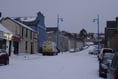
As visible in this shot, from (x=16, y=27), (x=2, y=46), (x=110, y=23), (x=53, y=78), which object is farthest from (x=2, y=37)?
(x=110, y=23)

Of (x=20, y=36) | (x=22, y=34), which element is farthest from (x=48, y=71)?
(x=22, y=34)

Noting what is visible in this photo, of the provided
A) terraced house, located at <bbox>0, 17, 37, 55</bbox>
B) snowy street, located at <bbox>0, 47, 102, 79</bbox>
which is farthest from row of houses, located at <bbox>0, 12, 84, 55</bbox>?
snowy street, located at <bbox>0, 47, 102, 79</bbox>

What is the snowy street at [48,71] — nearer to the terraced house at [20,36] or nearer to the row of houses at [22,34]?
the row of houses at [22,34]

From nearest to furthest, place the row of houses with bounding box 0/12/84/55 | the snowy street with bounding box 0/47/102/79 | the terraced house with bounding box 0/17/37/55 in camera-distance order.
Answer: the snowy street with bounding box 0/47/102/79 < the row of houses with bounding box 0/12/84/55 < the terraced house with bounding box 0/17/37/55

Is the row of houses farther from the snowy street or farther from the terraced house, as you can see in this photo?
the snowy street

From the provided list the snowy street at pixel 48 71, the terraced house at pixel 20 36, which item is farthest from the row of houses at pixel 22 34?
the snowy street at pixel 48 71

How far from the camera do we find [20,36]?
6219 centimetres

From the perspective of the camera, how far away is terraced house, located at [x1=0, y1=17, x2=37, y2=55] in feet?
196

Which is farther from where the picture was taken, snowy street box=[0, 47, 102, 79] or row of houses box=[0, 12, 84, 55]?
row of houses box=[0, 12, 84, 55]

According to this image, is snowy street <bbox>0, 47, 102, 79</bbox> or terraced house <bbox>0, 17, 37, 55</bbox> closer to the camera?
snowy street <bbox>0, 47, 102, 79</bbox>

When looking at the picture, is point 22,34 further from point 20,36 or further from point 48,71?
point 48,71

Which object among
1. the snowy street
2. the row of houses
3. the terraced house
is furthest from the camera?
the terraced house

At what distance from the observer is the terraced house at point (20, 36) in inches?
2355

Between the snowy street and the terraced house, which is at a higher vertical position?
the terraced house
